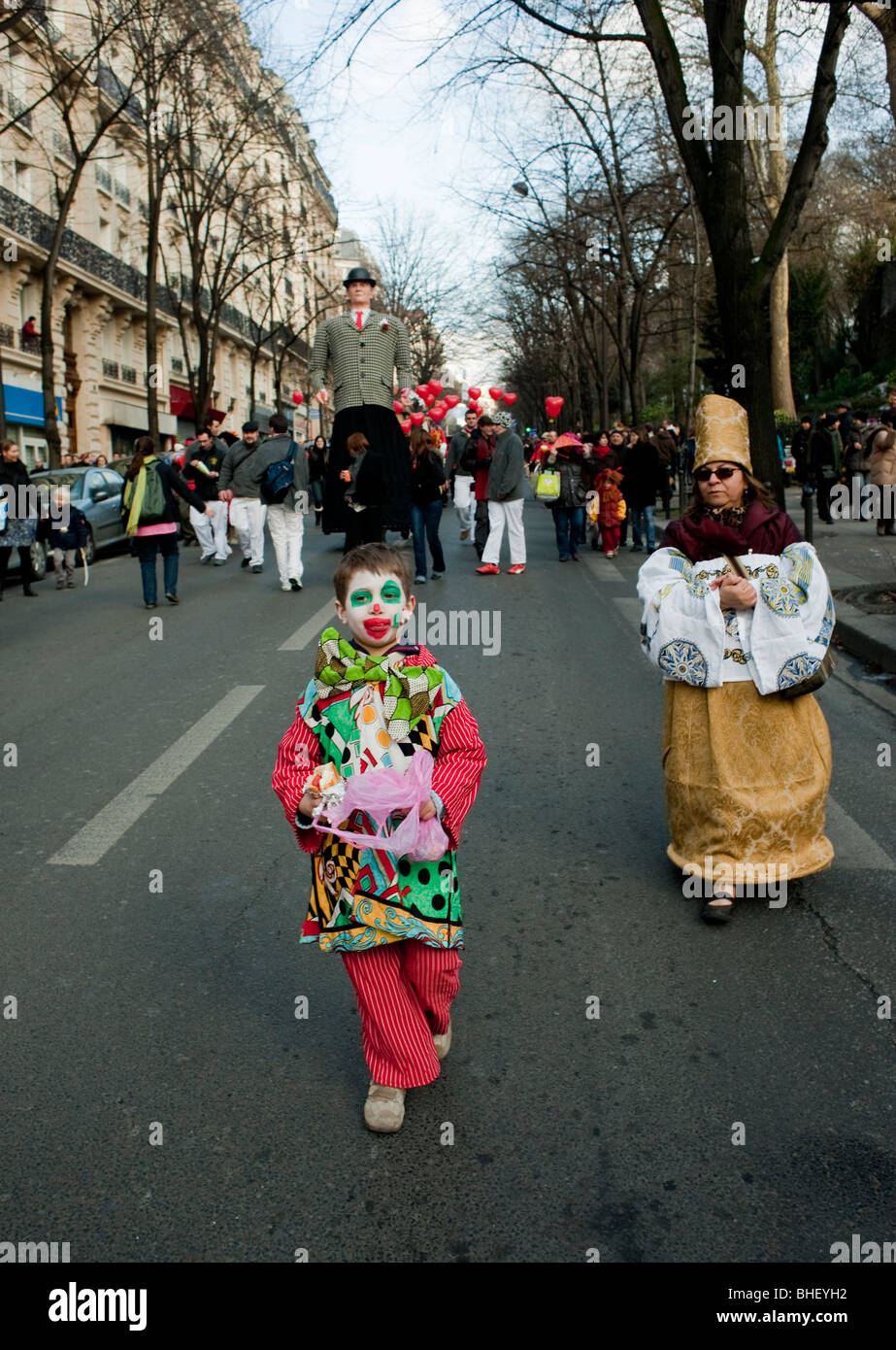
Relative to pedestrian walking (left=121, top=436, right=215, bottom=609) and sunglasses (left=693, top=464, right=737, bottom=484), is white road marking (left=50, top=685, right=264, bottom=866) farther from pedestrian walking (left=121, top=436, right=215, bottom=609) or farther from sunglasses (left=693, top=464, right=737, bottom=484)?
pedestrian walking (left=121, top=436, right=215, bottom=609)

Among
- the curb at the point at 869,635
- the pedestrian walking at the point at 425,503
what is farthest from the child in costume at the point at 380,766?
the pedestrian walking at the point at 425,503

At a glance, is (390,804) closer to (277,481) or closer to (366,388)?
(366,388)

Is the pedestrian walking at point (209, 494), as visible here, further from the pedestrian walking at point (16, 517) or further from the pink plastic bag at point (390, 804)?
the pink plastic bag at point (390, 804)

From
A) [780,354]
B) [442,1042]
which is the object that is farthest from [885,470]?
[780,354]

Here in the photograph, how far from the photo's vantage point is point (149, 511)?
40.4 ft

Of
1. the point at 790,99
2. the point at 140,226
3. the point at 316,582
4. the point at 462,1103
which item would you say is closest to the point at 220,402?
the point at 140,226

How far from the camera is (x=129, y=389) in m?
42.0

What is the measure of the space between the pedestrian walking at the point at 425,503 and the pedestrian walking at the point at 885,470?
619cm

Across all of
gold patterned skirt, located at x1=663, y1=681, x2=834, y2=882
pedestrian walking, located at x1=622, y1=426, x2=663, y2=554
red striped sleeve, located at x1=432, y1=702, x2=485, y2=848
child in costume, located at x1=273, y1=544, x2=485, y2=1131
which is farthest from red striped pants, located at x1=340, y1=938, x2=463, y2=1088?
pedestrian walking, located at x1=622, y1=426, x2=663, y2=554

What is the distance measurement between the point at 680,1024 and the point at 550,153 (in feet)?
89.7

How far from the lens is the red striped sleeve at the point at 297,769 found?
9.84ft

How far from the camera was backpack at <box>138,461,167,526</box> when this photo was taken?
12.3 m
